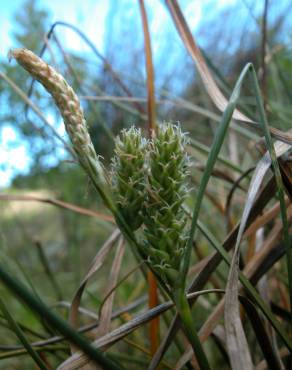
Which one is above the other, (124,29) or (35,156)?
(124,29)

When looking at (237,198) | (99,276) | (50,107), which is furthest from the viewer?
(99,276)

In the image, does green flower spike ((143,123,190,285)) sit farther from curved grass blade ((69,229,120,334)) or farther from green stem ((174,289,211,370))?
curved grass blade ((69,229,120,334))

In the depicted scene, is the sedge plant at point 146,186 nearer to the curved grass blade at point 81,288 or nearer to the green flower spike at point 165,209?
the green flower spike at point 165,209

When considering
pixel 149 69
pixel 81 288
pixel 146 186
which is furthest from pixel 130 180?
pixel 149 69

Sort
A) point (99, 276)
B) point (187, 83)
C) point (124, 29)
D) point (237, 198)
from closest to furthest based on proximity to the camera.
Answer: point (237, 198) → point (99, 276) → point (124, 29) → point (187, 83)

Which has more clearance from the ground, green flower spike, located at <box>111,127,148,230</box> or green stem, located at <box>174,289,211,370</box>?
green flower spike, located at <box>111,127,148,230</box>

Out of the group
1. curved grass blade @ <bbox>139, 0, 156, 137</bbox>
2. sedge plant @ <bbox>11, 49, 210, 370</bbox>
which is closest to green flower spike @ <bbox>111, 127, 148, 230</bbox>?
sedge plant @ <bbox>11, 49, 210, 370</bbox>

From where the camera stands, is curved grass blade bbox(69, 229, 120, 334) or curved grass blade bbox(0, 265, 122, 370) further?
curved grass blade bbox(69, 229, 120, 334)

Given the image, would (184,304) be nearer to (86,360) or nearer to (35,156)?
(86,360)

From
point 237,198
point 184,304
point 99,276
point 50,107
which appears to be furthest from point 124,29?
point 184,304
